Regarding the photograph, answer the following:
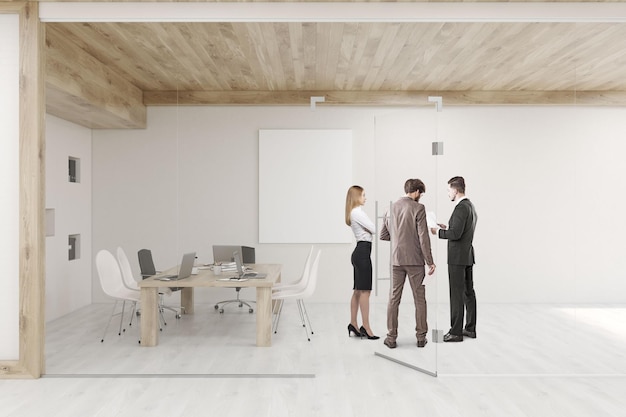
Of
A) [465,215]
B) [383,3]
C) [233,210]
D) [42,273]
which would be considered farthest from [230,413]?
[233,210]

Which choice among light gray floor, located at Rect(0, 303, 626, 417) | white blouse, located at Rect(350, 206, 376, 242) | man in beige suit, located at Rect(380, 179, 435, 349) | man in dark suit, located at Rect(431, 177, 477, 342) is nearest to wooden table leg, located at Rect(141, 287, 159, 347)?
light gray floor, located at Rect(0, 303, 626, 417)

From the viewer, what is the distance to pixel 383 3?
4590mm

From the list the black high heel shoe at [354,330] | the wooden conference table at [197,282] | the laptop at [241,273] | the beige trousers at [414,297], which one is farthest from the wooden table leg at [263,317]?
the beige trousers at [414,297]

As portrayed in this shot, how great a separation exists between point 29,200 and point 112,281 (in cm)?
189

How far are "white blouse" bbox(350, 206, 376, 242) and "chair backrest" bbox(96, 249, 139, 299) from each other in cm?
237

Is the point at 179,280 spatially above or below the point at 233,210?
below

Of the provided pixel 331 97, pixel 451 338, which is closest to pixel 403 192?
pixel 451 338

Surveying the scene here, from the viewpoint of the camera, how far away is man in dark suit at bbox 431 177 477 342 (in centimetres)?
513

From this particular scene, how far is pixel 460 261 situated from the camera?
5250 millimetres

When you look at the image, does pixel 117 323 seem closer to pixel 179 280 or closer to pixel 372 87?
pixel 179 280

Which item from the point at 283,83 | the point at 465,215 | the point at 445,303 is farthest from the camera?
the point at 283,83

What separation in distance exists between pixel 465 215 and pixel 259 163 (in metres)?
3.72

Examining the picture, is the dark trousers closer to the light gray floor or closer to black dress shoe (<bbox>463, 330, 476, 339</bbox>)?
black dress shoe (<bbox>463, 330, 476, 339</bbox>)

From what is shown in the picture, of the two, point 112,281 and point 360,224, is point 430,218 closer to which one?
point 360,224
